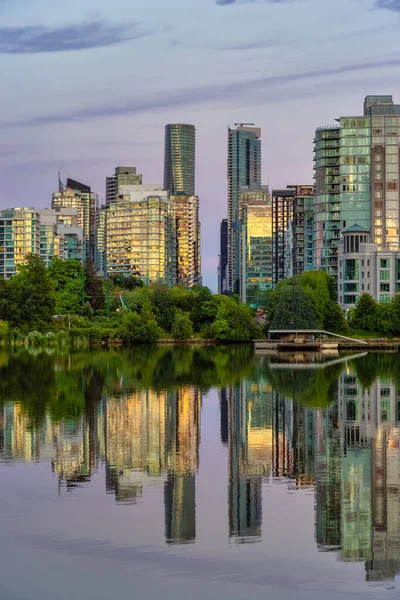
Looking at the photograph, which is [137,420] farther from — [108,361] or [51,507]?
[108,361]

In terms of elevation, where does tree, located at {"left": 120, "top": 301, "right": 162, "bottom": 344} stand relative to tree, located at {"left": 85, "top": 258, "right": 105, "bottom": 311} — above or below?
below

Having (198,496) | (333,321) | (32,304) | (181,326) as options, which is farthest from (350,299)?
(198,496)

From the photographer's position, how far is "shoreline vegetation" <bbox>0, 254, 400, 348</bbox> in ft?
394

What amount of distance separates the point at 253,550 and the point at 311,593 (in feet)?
10.2

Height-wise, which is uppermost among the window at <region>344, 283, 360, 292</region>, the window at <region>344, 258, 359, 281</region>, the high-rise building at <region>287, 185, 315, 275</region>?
the high-rise building at <region>287, 185, 315, 275</region>

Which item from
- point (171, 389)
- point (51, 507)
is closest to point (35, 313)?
point (171, 389)

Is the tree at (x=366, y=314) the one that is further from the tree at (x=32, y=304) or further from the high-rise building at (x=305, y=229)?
the high-rise building at (x=305, y=229)

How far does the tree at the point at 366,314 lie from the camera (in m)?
123

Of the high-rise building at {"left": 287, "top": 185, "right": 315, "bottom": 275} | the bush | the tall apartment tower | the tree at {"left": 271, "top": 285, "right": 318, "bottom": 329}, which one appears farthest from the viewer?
the high-rise building at {"left": 287, "top": 185, "right": 315, "bottom": 275}

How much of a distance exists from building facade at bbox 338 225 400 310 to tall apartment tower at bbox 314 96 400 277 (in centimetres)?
Answer: 1546

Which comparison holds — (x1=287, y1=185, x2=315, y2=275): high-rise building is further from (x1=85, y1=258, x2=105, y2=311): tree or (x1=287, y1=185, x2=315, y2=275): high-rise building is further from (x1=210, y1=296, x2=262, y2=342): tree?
(x1=210, y1=296, x2=262, y2=342): tree

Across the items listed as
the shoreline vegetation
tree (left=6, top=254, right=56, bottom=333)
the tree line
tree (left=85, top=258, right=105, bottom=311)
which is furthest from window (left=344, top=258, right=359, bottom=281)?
tree (left=6, top=254, right=56, bottom=333)

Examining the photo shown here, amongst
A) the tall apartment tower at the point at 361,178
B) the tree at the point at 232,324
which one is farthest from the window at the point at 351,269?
the tree at the point at 232,324

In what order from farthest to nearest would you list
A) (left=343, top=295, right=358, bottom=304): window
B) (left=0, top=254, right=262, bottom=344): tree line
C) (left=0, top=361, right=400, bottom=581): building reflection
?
(left=343, top=295, right=358, bottom=304): window, (left=0, top=254, right=262, bottom=344): tree line, (left=0, top=361, right=400, bottom=581): building reflection
